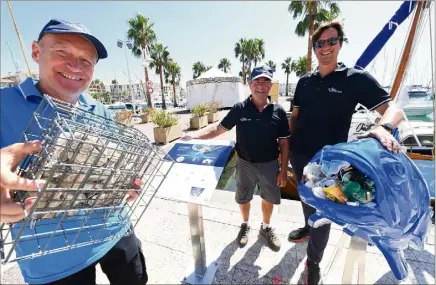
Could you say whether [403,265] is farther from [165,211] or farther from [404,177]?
[165,211]

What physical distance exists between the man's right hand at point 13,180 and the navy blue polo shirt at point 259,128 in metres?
1.92

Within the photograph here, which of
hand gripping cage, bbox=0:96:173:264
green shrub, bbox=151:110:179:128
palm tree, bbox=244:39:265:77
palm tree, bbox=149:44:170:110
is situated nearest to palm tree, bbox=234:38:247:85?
palm tree, bbox=244:39:265:77

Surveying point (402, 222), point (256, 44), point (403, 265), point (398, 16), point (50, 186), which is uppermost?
point (256, 44)

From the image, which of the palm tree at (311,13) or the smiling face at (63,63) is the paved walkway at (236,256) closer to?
the smiling face at (63,63)

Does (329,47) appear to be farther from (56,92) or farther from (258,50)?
(258,50)

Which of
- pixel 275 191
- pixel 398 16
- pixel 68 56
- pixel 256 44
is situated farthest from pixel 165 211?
pixel 256 44

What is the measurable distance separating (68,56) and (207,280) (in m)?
2.24

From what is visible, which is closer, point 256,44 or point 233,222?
point 233,222

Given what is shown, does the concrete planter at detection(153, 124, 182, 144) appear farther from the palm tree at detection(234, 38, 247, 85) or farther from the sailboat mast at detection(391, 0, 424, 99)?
the palm tree at detection(234, 38, 247, 85)

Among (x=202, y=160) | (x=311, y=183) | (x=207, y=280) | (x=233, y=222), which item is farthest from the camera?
(x=233, y=222)

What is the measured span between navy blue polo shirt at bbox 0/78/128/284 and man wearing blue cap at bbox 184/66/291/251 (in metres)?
1.25

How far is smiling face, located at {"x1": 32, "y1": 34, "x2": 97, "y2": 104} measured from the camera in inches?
46.2

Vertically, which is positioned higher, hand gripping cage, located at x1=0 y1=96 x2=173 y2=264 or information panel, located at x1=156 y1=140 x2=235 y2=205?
hand gripping cage, located at x1=0 y1=96 x2=173 y2=264

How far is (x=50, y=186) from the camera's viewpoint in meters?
0.77
